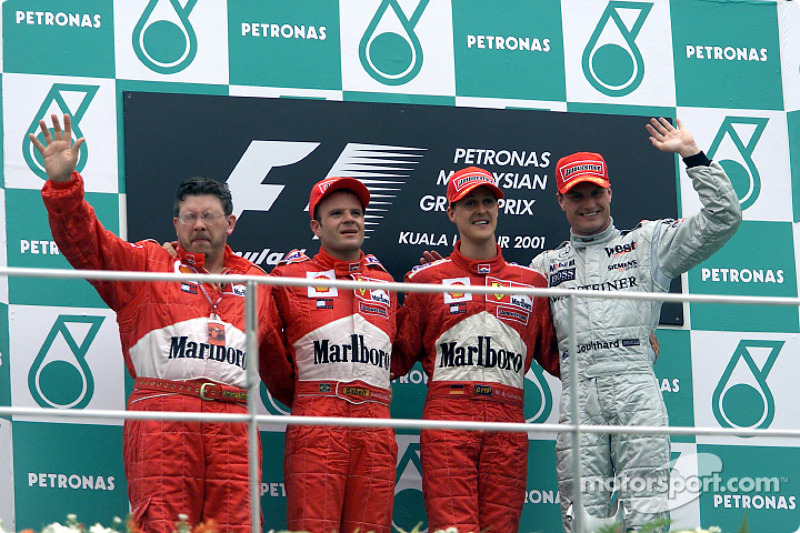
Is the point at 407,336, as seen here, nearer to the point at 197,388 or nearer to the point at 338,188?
the point at 338,188

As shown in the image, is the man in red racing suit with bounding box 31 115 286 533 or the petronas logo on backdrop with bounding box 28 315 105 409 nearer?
the man in red racing suit with bounding box 31 115 286 533

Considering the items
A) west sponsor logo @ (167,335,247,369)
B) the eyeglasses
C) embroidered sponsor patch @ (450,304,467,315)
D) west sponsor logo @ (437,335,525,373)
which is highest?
the eyeglasses

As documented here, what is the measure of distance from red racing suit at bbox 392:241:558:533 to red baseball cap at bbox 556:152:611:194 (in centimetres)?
40

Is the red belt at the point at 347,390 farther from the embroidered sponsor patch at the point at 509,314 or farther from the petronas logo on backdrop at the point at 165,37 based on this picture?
the petronas logo on backdrop at the point at 165,37

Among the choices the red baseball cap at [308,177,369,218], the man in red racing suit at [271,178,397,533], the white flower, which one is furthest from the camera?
the red baseball cap at [308,177,369,218]

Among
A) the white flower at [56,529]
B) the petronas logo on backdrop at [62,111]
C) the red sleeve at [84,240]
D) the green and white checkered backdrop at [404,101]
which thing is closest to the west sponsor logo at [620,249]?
the green and white checkered backdrop at [404,101]

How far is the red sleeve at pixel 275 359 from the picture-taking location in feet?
14.7

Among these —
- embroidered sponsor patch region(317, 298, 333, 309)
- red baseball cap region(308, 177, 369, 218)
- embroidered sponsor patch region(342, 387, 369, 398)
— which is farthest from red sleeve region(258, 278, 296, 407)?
red baseball cap region(308, 177, 369, 218)

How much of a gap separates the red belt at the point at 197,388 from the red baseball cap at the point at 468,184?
1280mm

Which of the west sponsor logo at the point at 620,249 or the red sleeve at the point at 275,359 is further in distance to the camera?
the west sponsor logo at the point at 620,249

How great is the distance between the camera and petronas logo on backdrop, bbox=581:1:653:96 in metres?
5.96

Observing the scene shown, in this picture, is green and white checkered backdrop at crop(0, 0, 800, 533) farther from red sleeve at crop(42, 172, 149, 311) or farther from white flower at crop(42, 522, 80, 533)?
white flower at crop(42, 522, 80, 533)

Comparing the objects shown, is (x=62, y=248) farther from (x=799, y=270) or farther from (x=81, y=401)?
(x=799, y=270)

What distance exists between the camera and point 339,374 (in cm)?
445
